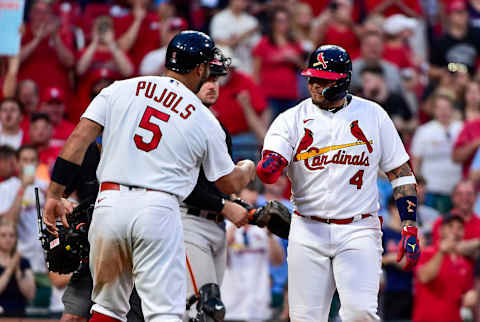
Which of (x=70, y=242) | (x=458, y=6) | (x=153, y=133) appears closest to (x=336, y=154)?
(x=153, y=133)

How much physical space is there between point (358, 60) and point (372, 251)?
640 cm

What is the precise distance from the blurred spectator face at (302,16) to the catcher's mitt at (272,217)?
21.9 feet

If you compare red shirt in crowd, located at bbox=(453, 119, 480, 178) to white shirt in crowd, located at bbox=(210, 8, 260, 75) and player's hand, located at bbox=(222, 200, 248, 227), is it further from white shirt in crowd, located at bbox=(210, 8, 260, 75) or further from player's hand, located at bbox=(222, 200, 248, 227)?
player's hand, located at bbox=(222, 200, 248, 227)

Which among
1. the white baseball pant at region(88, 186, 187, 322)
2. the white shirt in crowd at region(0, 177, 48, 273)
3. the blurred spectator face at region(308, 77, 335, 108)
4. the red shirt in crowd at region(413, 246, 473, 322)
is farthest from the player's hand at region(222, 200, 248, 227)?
the red shirt in crowd at region(413, 246, 473, 322)

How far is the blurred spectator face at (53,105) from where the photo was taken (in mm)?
10898

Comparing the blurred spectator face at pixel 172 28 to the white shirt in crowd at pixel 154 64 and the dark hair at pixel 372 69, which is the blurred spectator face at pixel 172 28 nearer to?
the white shirt in crowd at pixel 154 64

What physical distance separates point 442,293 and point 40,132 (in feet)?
15.7

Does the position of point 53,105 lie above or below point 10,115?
above

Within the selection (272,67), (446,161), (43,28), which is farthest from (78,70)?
(446,161)

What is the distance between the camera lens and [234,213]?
670 cm

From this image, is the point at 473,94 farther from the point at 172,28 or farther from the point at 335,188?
the point at 335,188

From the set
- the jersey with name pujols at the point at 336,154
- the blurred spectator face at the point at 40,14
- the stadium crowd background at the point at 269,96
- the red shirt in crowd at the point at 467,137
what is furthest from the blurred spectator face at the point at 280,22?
the jersey with name pujols at the point at 336,154

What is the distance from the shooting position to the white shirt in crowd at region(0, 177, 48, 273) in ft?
30.9

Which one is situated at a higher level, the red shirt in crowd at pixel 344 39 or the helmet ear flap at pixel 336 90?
the red shirt in crowd at pixel 344 39
